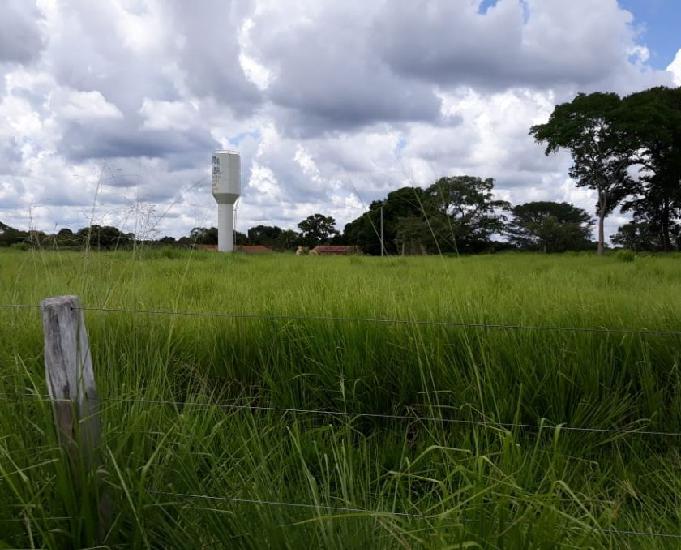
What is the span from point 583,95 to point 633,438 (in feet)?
93.5

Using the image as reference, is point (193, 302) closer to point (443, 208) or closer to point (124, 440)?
point (443, 208)

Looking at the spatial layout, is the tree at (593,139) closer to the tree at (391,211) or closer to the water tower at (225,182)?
the water tower at (225,182)

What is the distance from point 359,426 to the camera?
2801 mm

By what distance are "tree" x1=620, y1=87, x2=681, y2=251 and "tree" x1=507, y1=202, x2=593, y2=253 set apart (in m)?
11.6

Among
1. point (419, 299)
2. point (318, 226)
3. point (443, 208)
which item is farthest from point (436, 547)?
point (318, 226)

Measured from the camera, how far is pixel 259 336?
332 cm

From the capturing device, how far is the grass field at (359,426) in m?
1.53

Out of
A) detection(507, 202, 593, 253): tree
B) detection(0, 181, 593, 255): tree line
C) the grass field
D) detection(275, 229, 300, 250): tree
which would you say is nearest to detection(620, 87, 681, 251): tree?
detection(0, 181, 593, 255): tree line

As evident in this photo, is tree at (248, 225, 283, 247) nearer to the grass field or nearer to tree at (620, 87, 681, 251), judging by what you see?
tree at (620, 87, 681, 251)

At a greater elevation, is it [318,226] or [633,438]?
[318,226]

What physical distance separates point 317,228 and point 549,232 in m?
27.9

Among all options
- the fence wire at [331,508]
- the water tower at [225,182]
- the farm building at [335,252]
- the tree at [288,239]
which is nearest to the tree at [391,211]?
the fence wire at [331,508]

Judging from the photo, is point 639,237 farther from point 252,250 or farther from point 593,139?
point 252,250

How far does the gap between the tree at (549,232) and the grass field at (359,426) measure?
43.5m
